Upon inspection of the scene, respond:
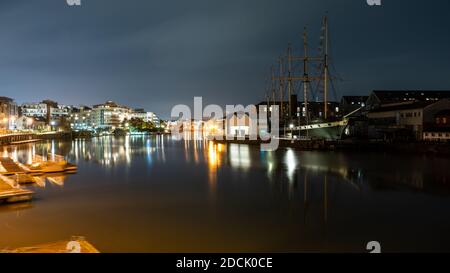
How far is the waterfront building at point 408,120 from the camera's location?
3250cm

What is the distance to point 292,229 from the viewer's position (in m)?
9.45

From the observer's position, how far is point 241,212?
11.4 meters

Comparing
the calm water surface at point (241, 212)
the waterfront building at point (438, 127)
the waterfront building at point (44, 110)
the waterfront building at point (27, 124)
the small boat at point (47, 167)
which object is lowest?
the calm water surface at point (241, 212)

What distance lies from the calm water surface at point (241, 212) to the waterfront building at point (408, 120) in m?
14.4

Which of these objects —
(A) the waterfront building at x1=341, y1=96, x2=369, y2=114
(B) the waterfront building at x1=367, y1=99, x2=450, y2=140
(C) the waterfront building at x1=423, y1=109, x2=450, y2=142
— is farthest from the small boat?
(A) the waterfront building at x1=341, y1=96, x2=369, y2=114

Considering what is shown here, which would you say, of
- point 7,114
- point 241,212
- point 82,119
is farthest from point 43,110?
point 241,212

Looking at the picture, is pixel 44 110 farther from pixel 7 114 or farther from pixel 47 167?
pixel 47 167

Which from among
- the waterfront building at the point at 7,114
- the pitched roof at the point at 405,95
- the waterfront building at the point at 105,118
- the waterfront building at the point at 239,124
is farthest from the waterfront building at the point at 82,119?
the pitched roof at the point at 405,95

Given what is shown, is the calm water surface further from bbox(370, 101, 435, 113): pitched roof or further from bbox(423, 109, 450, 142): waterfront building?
bbox(370, 101, 435, 113): pitched roof

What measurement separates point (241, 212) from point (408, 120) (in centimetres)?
2921

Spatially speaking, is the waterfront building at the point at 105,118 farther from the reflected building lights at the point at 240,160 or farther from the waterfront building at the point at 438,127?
the waterfront building at the point at 438,127

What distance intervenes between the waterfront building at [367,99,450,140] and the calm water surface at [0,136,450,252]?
47.4 ft

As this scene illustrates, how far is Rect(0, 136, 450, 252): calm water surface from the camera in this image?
8.38 m
